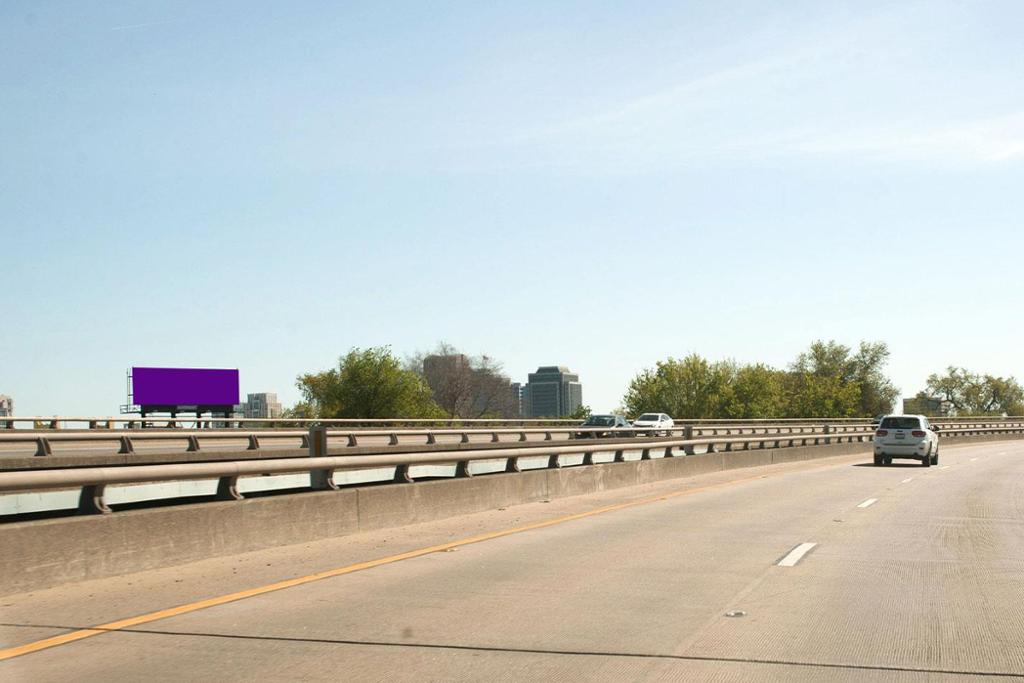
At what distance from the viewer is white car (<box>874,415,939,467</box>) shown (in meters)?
38.0

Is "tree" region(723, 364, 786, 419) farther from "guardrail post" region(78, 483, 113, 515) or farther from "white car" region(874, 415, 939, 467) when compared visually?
"guardrail post" region(78, 483, 113, 515)

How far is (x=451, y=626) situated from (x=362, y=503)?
676 cm

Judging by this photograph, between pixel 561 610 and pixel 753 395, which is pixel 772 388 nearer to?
pixel 753 395

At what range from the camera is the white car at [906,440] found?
38.0m

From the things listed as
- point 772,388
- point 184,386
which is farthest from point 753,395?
point 184,386

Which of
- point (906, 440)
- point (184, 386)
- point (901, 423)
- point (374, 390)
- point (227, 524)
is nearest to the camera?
point (227, 524)

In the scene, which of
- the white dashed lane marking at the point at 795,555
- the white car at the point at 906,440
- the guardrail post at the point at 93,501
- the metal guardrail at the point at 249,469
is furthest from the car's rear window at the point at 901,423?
the guardrail post at the point at 93,501

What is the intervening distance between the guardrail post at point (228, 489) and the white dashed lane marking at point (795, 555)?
19.7 ft

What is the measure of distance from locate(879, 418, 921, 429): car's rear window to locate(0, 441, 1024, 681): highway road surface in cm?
2272

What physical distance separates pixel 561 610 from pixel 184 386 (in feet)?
214

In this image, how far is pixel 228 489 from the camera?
12805mm

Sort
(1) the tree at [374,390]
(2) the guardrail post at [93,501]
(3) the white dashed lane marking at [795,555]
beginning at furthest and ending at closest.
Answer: (1) the tree at [374,390] < (3) the white dashed lane marking at [795,555] < (2) the guardrail post at [93,501]

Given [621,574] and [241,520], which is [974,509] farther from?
[241,520]

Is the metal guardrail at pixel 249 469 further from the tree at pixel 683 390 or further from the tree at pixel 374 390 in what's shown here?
the tree at pixel 683 390
